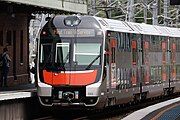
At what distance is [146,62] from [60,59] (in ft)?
22.5

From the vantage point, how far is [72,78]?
19625mm

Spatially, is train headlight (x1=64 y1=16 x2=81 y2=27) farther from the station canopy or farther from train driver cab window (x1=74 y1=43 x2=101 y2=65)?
the station canopy

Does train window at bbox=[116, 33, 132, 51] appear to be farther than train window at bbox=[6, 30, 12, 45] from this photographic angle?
No

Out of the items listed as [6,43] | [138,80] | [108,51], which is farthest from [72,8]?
[108,51]

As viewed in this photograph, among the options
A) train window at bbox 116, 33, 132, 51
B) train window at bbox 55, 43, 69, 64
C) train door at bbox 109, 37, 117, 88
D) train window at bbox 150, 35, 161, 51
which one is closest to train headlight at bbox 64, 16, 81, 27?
train window at bbox 55, 43, 69, 64

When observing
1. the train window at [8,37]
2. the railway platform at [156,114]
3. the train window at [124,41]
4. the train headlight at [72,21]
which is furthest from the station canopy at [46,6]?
the railway platform at [156,114]

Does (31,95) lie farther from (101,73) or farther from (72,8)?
(72,8)

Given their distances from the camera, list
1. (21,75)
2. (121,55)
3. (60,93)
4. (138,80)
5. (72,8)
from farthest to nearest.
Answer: (21,75) → (72,8) → (138,80) → (121,55) → (60,93)

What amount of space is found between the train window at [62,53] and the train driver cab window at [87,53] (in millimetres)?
272

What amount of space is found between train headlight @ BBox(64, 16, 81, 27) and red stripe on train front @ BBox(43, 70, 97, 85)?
5.46ft

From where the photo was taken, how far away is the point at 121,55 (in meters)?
22.3

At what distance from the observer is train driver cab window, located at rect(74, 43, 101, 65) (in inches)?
783

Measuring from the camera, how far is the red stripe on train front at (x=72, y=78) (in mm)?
19531

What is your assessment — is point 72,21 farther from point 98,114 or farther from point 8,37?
point 8,37
